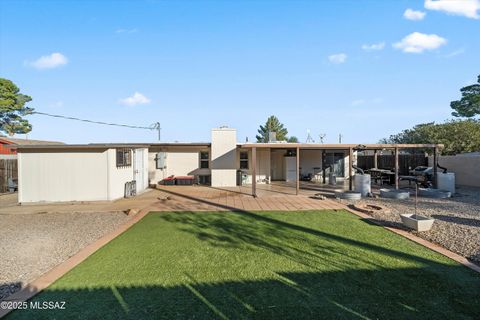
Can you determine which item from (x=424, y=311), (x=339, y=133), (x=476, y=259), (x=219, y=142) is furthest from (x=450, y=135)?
(x=424, y=311)

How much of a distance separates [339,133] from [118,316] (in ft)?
108

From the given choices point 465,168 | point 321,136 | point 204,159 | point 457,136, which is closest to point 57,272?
point 204,159

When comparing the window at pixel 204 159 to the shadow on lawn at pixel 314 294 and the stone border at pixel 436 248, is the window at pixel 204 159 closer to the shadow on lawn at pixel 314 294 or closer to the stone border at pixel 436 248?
the stone border at pixel 436 248

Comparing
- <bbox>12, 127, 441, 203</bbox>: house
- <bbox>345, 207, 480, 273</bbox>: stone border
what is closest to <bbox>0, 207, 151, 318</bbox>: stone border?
<bbox>12, 127, 441, 203</bbox>: house

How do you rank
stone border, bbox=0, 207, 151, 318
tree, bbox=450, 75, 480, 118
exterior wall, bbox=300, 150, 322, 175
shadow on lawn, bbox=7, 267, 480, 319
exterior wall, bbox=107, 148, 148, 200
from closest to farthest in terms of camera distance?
shadow on lawn, bbox=7, 267, 480, 319 < stone border, bbox=0, 207, 151, 318 < exterior wall, bbox=107, 148, 148, 200 < exterior wall, bbox=300, 150, 322, 175 < tree, bbox=450, 75, 480, 118

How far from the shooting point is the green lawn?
3.18 m

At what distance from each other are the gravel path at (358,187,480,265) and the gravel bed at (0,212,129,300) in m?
7.55

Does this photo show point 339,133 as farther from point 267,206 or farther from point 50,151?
point 50,151

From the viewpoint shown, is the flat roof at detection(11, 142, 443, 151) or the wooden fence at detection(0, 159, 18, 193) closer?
the flat roof at detection(11, 142, 443, 151)

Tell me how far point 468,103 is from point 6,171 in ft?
121

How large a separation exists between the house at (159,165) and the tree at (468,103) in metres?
16.5

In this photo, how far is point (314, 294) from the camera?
3.52 metres

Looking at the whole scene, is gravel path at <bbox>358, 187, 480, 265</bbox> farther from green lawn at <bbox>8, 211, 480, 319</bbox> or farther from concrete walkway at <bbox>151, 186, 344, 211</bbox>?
concrete walkway at <bbox>151, 186, 344, 211</bbox>

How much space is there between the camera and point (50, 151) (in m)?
10.3
